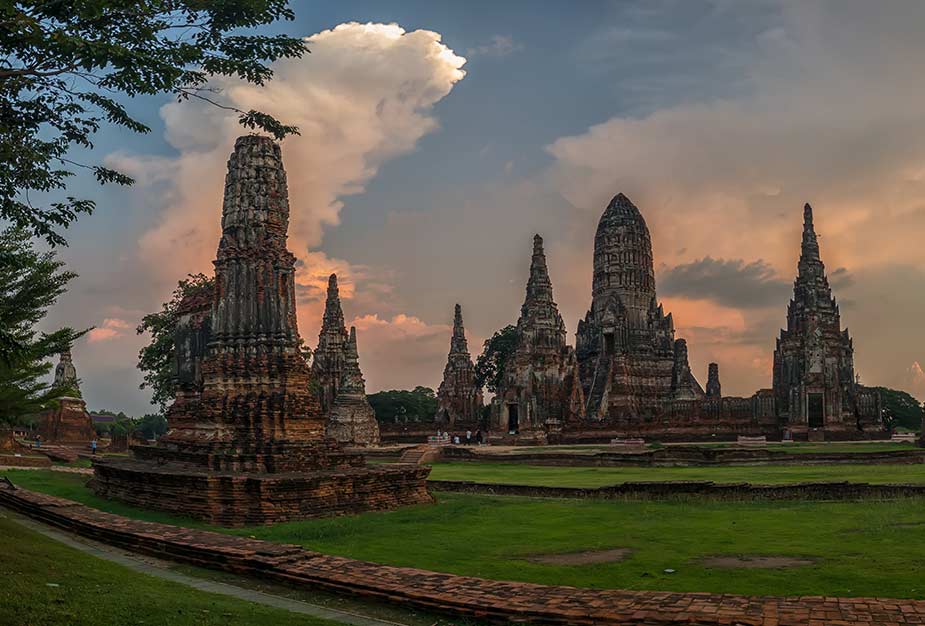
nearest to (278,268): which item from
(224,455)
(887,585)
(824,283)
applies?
(224,455)

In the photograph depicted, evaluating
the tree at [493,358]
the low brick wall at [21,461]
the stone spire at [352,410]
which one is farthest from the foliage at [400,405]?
the low brick wall at [21,461]

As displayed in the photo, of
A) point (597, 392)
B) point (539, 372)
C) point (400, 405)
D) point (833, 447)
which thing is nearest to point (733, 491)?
point (833, 447)

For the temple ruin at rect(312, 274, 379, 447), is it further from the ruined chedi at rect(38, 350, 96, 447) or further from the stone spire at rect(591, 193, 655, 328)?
the stone spire at rect(591, 193, 655, 328)

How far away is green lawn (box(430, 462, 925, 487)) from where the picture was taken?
19359mm

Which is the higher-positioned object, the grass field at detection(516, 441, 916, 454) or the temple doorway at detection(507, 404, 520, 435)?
the temple doorway at detection(507, 404, 520, 435)

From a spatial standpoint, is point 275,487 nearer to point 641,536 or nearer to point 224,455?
point 224,455

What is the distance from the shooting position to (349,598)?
869 centimetres

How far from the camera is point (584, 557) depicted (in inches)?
399

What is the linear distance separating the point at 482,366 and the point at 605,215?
21.4 meters

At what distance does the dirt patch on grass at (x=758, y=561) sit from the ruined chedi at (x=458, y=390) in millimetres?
49092

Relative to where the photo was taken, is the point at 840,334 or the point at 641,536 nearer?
the point at 641,536

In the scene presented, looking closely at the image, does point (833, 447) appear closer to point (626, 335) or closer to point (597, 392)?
point (597, 392)

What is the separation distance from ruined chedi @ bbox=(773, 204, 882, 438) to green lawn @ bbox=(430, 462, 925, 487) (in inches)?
707

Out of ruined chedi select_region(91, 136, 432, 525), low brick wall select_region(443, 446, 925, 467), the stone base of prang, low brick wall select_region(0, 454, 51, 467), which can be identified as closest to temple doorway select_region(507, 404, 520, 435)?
low brick wall select_region(443, 446, 925, 467)
